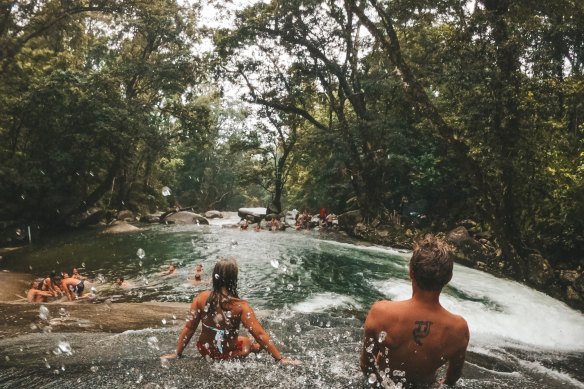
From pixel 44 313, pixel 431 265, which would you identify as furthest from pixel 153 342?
pixel 431 265

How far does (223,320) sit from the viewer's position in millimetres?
3719

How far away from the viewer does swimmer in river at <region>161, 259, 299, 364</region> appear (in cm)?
363

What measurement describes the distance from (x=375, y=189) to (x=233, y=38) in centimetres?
1234

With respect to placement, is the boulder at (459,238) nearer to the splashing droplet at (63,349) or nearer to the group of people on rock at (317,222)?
the group of people on rock at (317,222)

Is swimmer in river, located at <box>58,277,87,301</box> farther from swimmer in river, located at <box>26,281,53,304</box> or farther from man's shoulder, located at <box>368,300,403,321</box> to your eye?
man's shoulder, located at <box>368,300,403,321</box>

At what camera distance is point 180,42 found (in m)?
25.3

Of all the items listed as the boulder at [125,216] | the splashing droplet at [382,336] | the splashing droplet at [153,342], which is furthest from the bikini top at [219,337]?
the boulder at [125,216]

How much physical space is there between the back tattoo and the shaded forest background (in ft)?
37.4

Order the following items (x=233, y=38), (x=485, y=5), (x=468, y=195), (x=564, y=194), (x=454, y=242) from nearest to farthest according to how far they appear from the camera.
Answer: (x=564, y=194) → (x=485, y=5) → (x=454, y=242) → (x=468, y=195) → (x=233, y=38)

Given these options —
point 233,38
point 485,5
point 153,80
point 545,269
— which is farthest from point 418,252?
point 153,80

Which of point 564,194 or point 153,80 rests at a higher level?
point 153,80

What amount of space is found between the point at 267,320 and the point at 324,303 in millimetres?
3722

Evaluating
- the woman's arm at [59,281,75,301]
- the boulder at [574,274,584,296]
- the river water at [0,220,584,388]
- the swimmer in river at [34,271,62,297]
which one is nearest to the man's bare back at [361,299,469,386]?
the river water at [0,220,584,388]

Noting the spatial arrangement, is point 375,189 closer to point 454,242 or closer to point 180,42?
point 454,242
